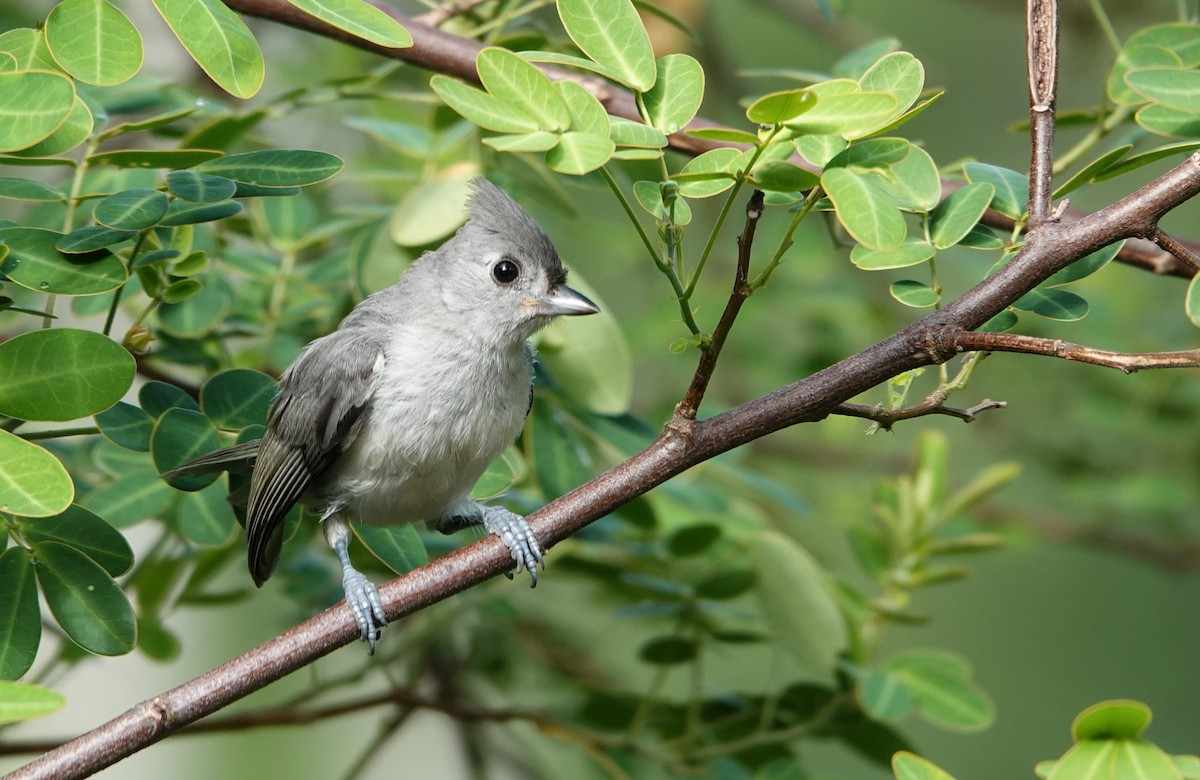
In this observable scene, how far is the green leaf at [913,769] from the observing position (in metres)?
1.39

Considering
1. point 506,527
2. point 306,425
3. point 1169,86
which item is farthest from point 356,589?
point 1169,86

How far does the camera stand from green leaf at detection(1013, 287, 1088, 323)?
63.2 inches

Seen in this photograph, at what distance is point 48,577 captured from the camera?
1.67m

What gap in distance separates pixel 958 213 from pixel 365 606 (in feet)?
3.63

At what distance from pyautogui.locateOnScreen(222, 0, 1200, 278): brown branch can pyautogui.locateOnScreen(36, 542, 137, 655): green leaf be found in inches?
37.7

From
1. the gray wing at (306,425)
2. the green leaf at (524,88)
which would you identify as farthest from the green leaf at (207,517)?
the green leaf at (524,88)

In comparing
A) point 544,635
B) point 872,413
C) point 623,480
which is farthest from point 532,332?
point 544,635

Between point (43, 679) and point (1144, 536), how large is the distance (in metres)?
3.20

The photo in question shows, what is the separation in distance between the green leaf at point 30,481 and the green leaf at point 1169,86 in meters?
1.55

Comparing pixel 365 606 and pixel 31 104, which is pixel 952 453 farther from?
pixel 31 104

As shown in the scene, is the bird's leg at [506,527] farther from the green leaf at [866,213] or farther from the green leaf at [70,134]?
the green leaf at [70,134]

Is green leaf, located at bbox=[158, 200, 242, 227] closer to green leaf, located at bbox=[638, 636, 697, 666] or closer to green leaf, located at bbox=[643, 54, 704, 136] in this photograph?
green leaf, located at bbox=[643, 54, 704, 136]

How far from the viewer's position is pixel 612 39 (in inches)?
59.2

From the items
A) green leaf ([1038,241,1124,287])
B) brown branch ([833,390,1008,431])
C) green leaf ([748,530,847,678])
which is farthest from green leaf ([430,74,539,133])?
green leaf ([748,530,847,678])
